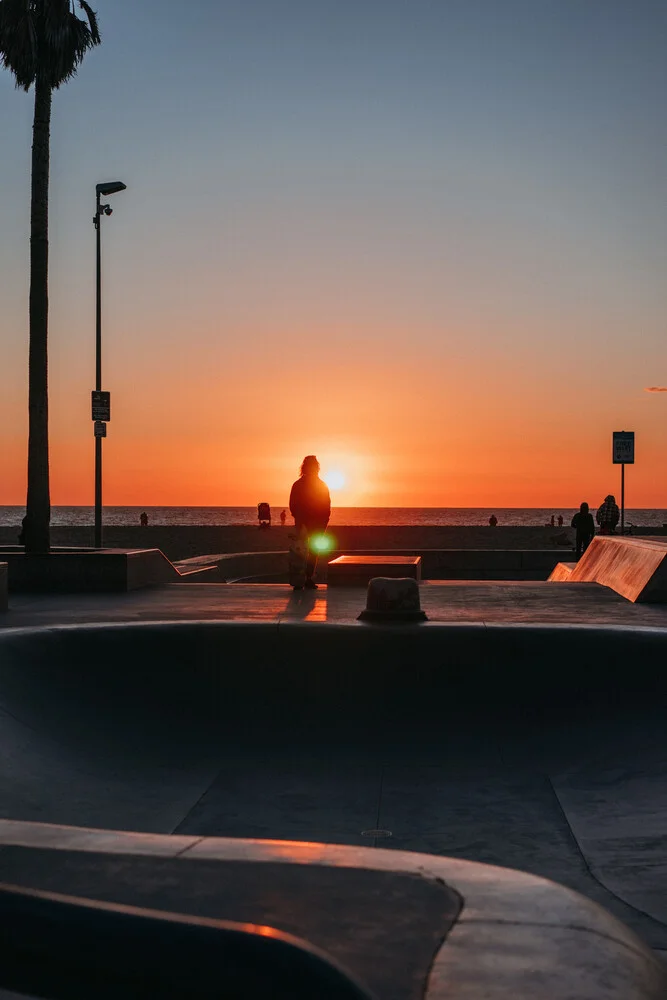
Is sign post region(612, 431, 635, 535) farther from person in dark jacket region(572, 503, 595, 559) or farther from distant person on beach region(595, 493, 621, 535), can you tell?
distant person on beach region(595, 493, 621, 535)

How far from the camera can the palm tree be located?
15.5 m

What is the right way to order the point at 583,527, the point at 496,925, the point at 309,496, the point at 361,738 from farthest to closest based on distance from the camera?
the point at 583,527 < the point at 309,496 < the point at 361,738 < the point at 496,925

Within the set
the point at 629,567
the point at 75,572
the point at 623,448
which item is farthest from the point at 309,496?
the point at 623,448

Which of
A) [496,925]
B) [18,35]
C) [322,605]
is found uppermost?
[18,35]

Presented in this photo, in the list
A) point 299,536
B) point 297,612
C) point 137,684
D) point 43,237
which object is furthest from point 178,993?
point 43,237

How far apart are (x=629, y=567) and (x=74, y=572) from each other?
28.0 feet

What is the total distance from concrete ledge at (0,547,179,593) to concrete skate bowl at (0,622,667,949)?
17.2ft

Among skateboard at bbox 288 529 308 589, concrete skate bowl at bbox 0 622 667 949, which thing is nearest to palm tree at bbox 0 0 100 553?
skateboard at bbox 288 529 308 589

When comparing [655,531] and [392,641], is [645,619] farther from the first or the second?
[655,531]

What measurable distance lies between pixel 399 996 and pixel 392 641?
7.04 meters

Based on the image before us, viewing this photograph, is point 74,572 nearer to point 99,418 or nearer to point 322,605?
point 322,605

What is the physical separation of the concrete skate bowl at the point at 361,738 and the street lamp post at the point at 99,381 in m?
12.4

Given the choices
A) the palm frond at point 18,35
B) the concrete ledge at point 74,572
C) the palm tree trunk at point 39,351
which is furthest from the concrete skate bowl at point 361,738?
the palm frond at point 18,35

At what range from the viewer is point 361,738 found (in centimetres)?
834
